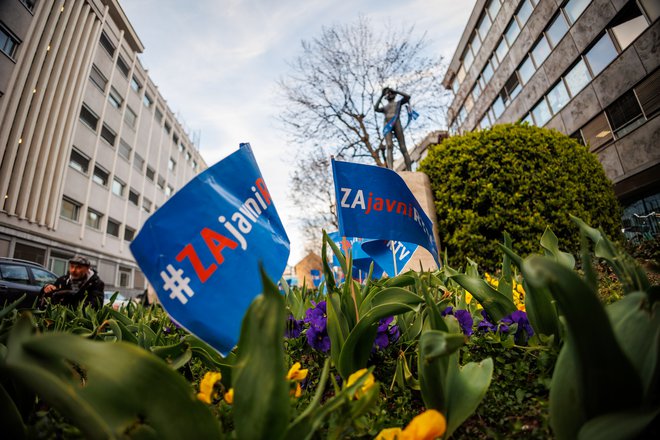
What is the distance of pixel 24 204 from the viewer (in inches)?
506

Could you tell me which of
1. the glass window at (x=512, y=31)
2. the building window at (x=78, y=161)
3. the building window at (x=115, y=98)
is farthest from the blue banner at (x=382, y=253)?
the building window at (x=115, y=98)

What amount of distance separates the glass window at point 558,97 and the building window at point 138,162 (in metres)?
24.3

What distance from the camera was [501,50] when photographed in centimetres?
1816

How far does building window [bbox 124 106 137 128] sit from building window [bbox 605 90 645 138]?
25.1 meters

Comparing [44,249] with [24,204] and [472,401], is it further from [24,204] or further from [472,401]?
[472,401]

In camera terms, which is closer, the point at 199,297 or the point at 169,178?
the point at 199,297

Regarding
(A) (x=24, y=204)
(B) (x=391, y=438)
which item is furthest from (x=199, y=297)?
(A) (x=24, y=204)

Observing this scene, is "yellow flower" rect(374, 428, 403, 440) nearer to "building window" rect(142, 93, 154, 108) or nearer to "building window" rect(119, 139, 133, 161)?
"building window" rect(119, 139, 133, 161)

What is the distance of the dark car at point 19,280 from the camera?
6.86 metres

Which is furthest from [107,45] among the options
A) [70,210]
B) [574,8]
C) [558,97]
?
[558,97]

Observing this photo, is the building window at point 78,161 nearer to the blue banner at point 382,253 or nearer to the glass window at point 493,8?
the blue banner at point 382,253

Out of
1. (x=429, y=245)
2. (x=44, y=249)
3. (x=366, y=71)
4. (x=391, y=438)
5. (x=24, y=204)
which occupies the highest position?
(x=366, y=71)

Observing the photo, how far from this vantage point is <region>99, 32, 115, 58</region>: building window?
18747 millimetres

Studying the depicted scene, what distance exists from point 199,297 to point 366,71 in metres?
12.8
